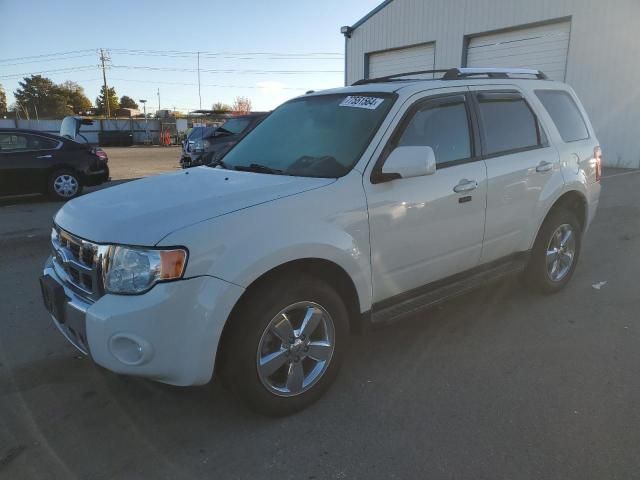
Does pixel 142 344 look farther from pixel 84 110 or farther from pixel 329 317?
pixel 84 110

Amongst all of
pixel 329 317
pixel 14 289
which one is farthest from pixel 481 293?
pixel 14 289

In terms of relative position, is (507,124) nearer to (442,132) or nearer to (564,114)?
(442,132)

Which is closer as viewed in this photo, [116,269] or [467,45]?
[116,269]

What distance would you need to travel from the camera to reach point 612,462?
7.82 ft

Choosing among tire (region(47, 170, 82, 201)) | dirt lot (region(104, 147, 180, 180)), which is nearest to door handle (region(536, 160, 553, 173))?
tire (region(47, 170, 82, 201))

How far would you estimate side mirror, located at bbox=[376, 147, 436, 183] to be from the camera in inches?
112

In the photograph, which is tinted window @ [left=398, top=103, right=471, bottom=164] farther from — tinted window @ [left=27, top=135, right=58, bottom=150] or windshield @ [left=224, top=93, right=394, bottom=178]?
tinted window @ [left=27, top=135, right=58, bottom=150]

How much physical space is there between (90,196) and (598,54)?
602 inches

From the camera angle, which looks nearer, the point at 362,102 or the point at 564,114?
the point at 362,102

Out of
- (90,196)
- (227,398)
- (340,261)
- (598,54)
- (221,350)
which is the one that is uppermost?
(598,54)

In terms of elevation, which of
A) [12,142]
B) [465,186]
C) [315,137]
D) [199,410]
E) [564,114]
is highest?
[564,114]

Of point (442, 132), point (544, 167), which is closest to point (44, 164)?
point (442, 132)

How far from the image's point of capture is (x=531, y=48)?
15.3 metres

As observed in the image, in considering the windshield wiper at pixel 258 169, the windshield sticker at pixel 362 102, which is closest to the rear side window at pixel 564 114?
the windshield sticker at pixel 362 102
